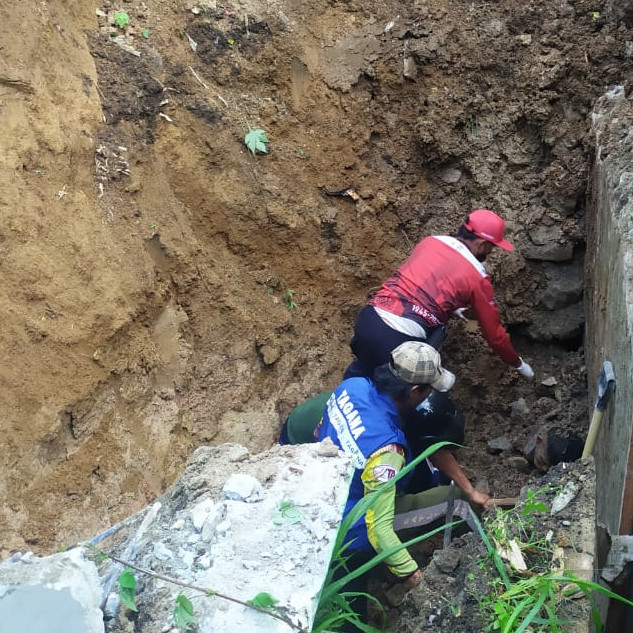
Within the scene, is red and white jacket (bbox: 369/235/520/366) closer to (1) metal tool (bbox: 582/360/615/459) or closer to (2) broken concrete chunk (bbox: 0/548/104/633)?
(1) metal tool (bbox: 582/360/615/459)

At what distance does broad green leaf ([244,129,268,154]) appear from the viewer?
4.58m

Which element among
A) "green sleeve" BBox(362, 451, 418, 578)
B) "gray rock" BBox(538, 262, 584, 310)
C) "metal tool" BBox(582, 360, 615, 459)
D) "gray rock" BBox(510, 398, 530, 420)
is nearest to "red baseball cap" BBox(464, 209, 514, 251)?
"gray rock" BBox(538, 262, 584, 310)

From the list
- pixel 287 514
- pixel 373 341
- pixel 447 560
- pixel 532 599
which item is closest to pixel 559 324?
pixel 373 341

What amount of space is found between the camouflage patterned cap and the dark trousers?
0.80 m

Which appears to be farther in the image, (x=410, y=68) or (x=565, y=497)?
(x=410, y=68)

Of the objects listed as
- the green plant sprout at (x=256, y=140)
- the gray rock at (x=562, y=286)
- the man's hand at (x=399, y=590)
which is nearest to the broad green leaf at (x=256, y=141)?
the green plant sprout at (x=256, y=140)

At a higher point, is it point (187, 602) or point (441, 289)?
point (441, 289)

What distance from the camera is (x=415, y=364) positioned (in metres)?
2.98

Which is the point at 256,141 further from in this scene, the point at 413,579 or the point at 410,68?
the point at 413,579

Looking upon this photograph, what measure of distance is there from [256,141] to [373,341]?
161 centimetres

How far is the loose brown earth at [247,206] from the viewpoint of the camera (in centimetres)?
366

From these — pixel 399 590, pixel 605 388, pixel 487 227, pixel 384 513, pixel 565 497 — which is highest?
pixel 487 227

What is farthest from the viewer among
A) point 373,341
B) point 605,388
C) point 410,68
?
point 410,68

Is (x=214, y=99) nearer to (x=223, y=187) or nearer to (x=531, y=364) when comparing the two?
(x=223, y=187)
